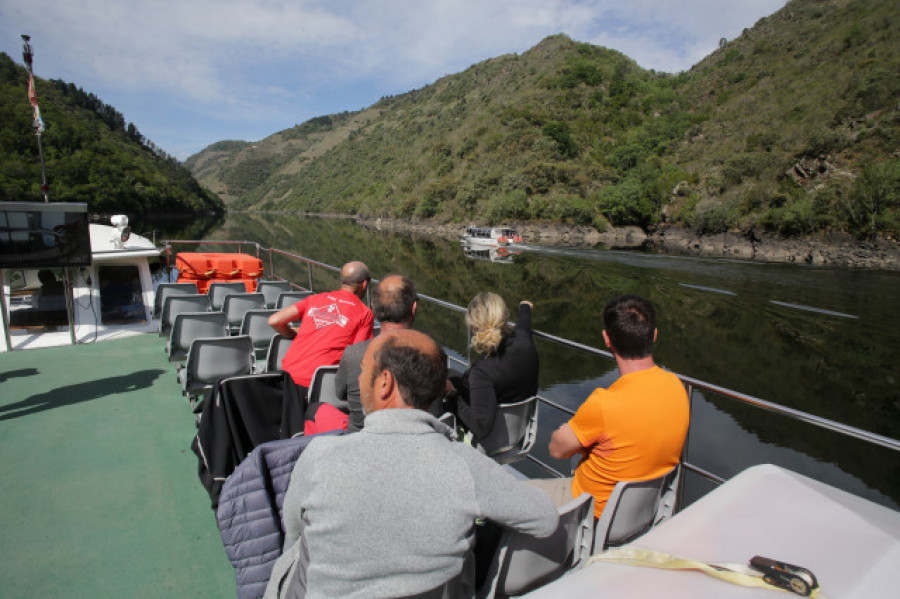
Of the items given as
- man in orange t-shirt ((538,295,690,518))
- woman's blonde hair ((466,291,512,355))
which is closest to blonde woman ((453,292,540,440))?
woman's blonde hair ((466,291,512,355))

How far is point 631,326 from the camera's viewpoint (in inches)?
78.9

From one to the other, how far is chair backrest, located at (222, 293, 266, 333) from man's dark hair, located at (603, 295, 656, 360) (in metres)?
4.64

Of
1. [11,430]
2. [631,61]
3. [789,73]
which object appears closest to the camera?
[11,430]

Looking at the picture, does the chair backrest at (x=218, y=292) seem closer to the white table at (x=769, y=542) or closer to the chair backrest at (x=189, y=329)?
the chair backrest at (x=189, y=329)

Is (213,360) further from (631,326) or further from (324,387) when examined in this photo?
(631,326)

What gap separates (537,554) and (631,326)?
99 centimetres

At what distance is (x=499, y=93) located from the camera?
98.8 metres

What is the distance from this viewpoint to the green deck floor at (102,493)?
90.0 inches

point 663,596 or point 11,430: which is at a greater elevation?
point 663,596

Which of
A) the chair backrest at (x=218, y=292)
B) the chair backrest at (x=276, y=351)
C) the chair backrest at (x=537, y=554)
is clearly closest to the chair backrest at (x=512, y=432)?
the chair backrest at (x=537, y=554)

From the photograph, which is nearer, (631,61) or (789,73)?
(789,73)

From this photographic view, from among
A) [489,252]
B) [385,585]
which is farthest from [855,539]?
[489,252]

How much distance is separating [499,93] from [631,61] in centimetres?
2780

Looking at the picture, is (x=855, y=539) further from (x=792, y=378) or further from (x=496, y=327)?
(x=792, y=378)
